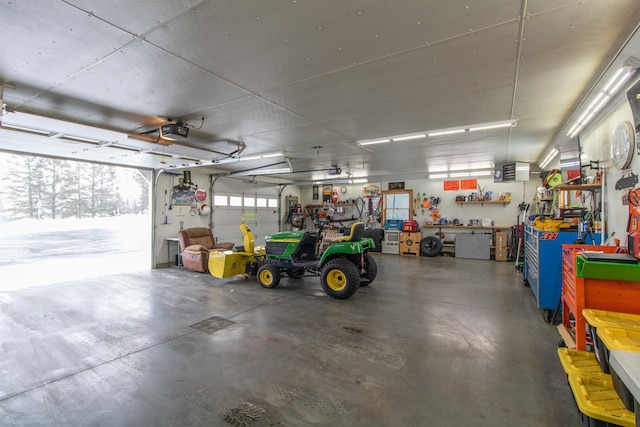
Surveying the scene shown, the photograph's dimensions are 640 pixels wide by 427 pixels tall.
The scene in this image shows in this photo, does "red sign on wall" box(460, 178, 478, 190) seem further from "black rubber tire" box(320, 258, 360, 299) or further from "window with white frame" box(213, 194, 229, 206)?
"window with white frame" box(213, 194, 229, 206)

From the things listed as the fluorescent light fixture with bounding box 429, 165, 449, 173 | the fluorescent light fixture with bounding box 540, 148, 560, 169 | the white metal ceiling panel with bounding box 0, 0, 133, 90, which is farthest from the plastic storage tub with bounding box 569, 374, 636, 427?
the fluorescent light fixture with bounding box 429, 165, 449, 173

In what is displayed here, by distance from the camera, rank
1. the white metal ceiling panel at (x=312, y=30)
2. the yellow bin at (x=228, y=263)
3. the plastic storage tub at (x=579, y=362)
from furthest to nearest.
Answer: the yellow bin at (x=228, y=263) → the plastic storage tub at (x=579, y=362) → the white metal ceiling panel at (x=312, y=30)

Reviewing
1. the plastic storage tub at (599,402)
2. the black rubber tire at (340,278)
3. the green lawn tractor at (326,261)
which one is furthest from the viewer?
the green lawn tractor at (326,261)

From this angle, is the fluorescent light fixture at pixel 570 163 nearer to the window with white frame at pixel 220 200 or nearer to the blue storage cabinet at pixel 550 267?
the blue storage cabinet at pixel 550 267

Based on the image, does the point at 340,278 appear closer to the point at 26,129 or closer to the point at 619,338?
the point at 619,338

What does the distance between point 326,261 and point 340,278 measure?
1.35ft

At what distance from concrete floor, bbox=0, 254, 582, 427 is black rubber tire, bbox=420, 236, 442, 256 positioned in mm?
4353

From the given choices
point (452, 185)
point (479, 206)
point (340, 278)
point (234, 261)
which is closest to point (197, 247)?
point (234, 261)

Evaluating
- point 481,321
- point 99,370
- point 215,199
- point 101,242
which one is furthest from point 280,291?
point 101,242

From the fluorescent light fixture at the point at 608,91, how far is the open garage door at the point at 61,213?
8.72m

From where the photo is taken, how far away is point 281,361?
8.27ft

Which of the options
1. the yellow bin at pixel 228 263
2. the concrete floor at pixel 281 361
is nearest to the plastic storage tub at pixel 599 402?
the concrete floor at pixel 281 361

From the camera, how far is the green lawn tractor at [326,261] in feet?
14.7

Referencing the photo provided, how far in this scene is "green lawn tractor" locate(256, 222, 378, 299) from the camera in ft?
14.7
